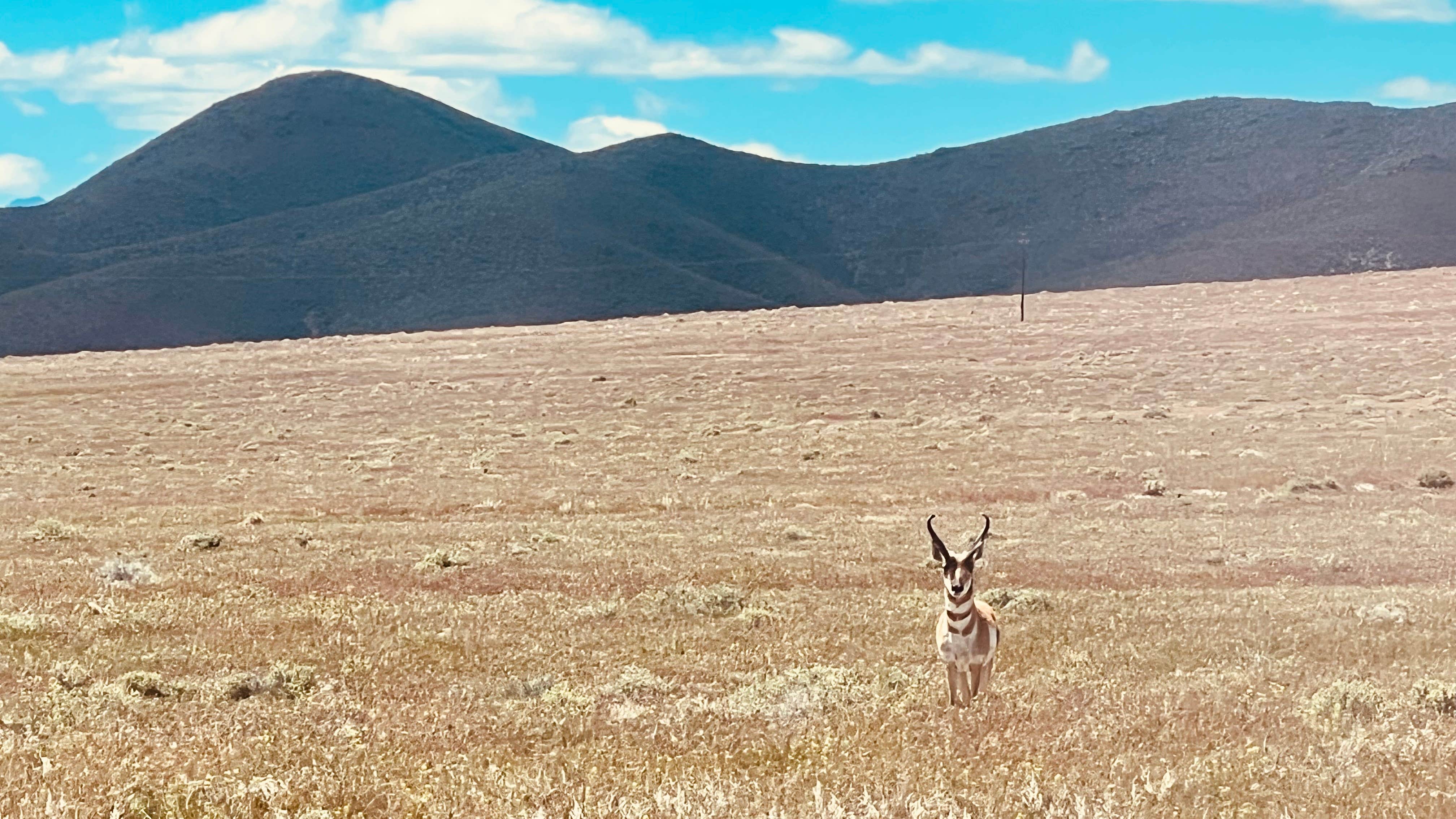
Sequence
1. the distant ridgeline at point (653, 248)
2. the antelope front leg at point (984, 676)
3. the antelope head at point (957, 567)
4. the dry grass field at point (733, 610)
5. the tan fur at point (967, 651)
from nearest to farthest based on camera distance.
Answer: the dry grass field at point (733, 610) < the antelope head at point (957, 567) < the tan fur at point (967, 651) < the antelope front leg at point (984, 676) < the distant ridgeline at point (653, 248)

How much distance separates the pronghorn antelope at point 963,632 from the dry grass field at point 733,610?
0.25 m

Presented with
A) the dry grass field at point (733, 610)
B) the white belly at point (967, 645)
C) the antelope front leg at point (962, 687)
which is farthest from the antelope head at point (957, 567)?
the dry grass field at point (733, 610)

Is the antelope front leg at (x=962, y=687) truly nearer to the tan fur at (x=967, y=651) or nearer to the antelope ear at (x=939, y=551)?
the tan fur at (x=967, y=651)

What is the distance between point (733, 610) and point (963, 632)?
21.3 feet

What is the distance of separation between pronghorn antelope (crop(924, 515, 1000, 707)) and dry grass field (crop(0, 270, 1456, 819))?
248 millimetres

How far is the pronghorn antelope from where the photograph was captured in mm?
Result: 9656

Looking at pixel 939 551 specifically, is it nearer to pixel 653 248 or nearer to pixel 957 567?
pixel 957 567

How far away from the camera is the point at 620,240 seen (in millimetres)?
175000

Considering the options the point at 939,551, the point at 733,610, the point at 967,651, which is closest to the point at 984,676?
the point at 967,651

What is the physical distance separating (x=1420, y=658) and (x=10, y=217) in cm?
20644

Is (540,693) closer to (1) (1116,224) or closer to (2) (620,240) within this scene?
(2) (620,240)

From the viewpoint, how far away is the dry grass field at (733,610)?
7398 mm

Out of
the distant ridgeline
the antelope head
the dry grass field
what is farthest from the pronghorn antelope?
the distant ridgeline

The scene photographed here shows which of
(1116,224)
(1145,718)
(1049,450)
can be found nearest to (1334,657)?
(1145,718)
